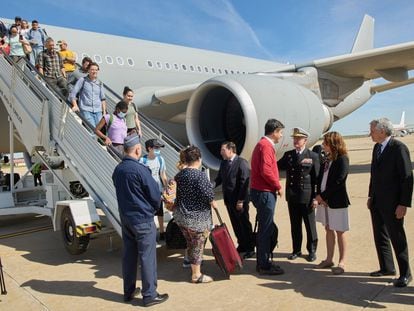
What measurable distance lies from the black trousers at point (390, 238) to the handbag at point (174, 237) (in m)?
1.74

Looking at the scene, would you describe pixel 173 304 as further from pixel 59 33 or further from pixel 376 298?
pixel 59 33

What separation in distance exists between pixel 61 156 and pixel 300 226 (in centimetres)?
306

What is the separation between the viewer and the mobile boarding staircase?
14.5 feet

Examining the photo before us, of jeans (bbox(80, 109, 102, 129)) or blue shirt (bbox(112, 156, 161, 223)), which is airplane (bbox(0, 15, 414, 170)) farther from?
blue shirt (bbox(112, 156, 161, 223))

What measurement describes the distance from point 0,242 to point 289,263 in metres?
3.92

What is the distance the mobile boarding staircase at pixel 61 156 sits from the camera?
4.41 metres

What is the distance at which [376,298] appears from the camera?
9.88 ft

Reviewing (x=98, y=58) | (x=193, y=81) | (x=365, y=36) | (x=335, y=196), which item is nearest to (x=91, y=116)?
(x=335, y=196)

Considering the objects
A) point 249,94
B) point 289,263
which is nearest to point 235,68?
point 249,94

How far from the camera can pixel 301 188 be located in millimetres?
4105

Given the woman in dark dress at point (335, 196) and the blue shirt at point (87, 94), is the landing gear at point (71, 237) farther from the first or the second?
the woman in dark dress at point (335, 196)

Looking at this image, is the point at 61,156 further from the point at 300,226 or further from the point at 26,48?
the point at 300,226

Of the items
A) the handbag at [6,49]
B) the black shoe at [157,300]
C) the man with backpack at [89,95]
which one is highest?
the handbag at [6,49]

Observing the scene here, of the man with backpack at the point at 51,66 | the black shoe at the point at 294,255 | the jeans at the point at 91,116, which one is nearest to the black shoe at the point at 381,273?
the black shoe at the point at 294,255
